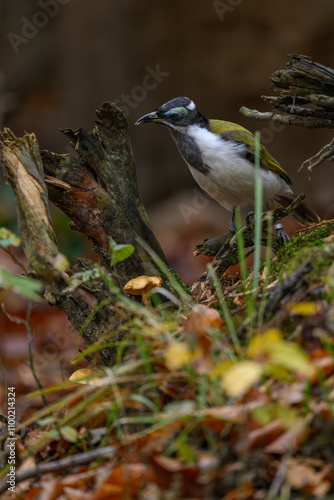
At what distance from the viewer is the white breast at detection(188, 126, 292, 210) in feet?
15.1

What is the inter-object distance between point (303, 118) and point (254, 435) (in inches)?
80.4

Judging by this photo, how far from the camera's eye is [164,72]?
863 cm

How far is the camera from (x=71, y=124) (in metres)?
9.33

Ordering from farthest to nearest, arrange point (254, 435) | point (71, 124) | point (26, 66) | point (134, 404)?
point (26, 66), point (71, 124), point (134, 404), point (254, 435)

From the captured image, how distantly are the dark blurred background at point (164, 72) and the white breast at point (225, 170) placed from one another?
2617 millimetres

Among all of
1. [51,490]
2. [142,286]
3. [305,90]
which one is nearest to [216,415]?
[51,490]

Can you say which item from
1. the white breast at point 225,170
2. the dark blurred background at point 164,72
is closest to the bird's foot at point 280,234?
the white breast at point 225,170

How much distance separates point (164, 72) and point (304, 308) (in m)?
7.56

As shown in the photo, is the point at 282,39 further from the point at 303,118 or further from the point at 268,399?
the point at 268,399

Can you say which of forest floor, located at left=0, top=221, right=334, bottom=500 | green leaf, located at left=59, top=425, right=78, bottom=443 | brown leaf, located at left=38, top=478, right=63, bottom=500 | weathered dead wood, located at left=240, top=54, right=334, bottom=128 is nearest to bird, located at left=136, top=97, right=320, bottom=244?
weathered dead wood, located at left=240, top=54, right=334, bottom=128

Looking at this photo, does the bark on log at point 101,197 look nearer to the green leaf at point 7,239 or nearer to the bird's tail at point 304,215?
the green leaf at point 7,239

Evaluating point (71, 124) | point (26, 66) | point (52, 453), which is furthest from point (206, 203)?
point (52, 453)

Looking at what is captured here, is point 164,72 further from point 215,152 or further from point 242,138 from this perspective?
point 215,152

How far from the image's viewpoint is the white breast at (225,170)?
461cm
